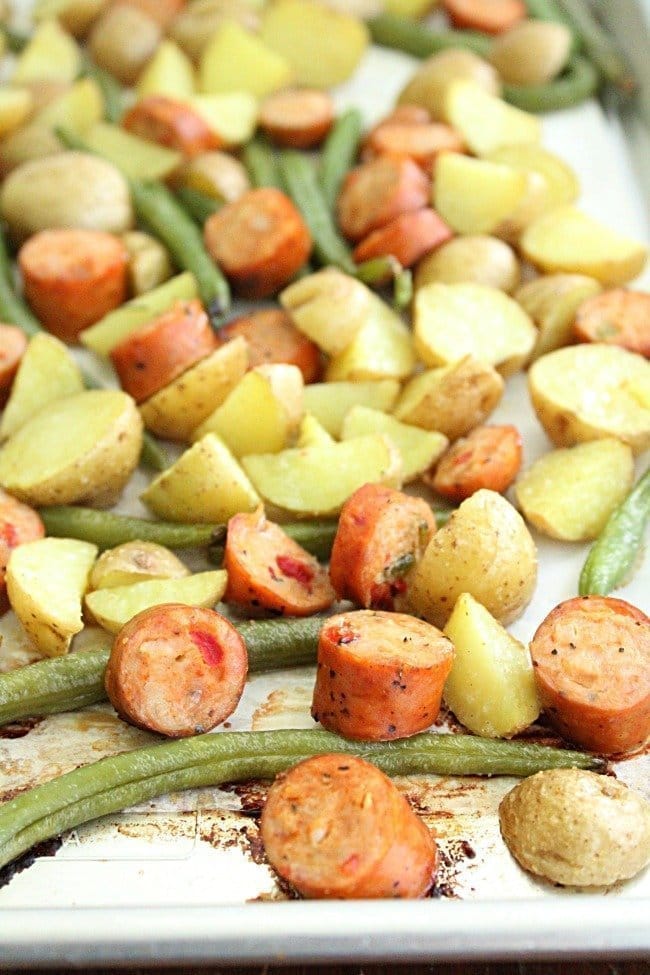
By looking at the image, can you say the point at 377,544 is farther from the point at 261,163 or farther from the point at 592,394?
the point at 261,163

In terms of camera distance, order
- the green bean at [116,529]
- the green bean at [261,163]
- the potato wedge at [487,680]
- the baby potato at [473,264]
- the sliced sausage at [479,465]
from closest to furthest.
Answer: the potato wedge at [487,680]
the green bean at [116,529]
the sliced sausage at [479,465]
the baby potato at [473,264]
the green bean at [261,163]

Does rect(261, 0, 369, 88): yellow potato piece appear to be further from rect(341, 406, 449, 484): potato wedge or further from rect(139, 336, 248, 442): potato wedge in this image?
rect(341, 406, 449, 484): potato wedge

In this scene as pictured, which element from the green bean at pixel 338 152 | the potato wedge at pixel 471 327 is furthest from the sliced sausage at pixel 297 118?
the potato wedge at pixel 471 327

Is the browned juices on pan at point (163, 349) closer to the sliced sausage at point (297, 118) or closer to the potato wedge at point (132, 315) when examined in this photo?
the potato wedge at point (132, 315)

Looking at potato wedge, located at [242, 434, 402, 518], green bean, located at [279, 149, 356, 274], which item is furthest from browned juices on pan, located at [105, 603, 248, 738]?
green bean, located at [279, 149, 356, 274]

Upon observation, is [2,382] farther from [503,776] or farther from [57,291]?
[503,776]

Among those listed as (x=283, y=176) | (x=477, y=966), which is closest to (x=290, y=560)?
(x=477, y=966)
